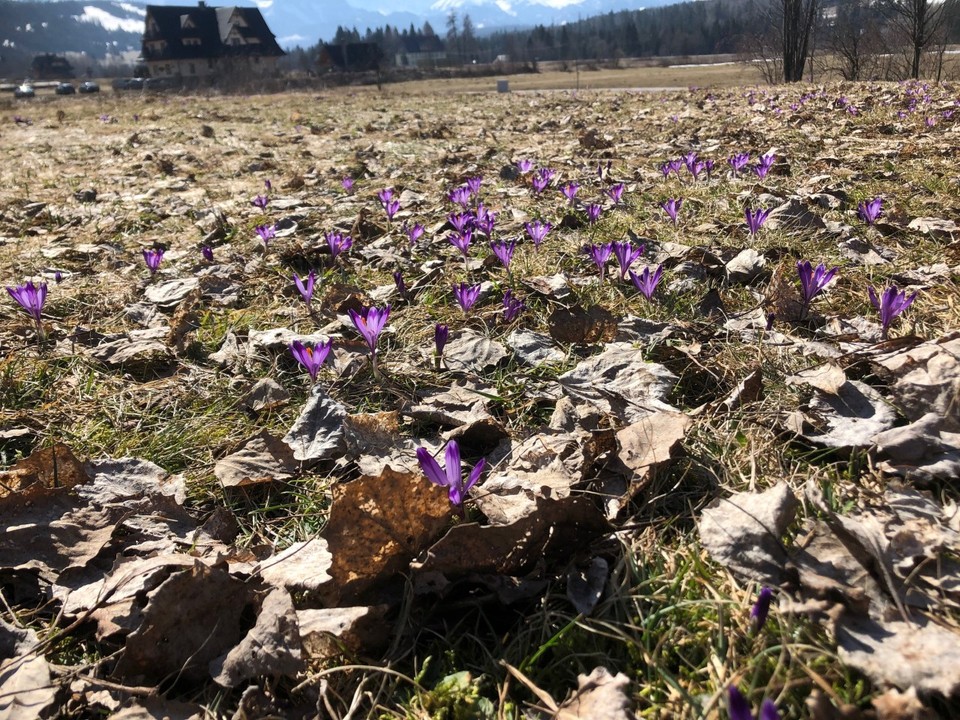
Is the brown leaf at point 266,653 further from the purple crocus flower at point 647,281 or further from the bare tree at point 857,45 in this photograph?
the bare tree at point 857,45

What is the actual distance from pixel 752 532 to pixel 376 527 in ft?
2.63

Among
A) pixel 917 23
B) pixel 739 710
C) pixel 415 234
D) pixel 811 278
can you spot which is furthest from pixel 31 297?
pixel 917 23

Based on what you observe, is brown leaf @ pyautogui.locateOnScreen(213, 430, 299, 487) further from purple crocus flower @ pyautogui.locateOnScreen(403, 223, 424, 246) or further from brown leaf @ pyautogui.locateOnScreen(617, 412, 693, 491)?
purple crocus flower @ pyautogui.locateOnScreen(403, 223, 424, 246)

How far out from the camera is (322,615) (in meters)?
1.33

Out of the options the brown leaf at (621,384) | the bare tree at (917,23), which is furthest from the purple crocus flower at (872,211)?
the bare tree at (917,23)

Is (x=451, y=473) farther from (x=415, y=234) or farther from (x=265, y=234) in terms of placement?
(x=265, y=234)

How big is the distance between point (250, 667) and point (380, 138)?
36.0 ft

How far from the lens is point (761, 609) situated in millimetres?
1120

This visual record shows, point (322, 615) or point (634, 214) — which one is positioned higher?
point (634, 214)

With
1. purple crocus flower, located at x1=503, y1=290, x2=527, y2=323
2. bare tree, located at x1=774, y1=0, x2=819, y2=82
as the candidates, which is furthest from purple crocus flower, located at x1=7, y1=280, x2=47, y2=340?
bare tree, located at x1=774, y1=0, x2=819, y2=82

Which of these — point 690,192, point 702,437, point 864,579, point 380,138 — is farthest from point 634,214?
point 380,138

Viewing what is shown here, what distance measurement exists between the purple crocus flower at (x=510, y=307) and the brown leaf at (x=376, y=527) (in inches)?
53.5

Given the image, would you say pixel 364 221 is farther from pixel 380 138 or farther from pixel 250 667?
pixel 380 138

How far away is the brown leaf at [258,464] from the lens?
183 centimetres
